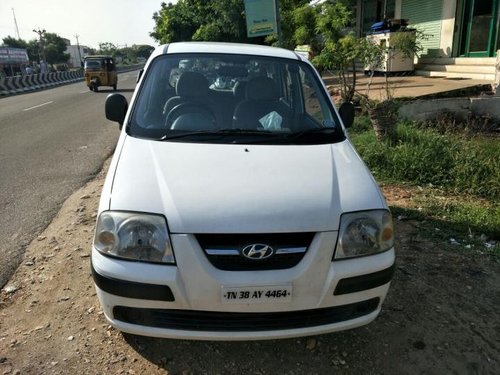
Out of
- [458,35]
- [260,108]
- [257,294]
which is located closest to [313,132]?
[260,108]

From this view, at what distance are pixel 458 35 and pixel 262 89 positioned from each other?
408 inches

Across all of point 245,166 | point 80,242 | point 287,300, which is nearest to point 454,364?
point 287,300

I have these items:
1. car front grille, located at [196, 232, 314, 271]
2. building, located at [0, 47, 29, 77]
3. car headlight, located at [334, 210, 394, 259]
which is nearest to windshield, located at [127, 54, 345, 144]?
car headlight, located at [334, 210, 394, 259]

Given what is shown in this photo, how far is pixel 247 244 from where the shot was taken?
2.14m

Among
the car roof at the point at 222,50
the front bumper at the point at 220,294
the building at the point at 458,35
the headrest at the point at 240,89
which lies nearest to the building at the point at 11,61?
the building at the point at 458,35

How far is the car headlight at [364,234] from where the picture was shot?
2.25 meters

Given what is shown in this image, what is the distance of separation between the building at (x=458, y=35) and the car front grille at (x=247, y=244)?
384 inches

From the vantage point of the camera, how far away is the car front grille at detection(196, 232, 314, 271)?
2133 millimetres

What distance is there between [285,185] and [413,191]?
3330 mm

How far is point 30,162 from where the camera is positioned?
704 cm

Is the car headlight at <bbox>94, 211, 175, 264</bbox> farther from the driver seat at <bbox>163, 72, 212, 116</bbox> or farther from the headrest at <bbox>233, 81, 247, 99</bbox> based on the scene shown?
the headrest at <bbox>233, 81, 247, 99</bbox>

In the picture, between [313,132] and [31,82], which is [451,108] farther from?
[31,82]

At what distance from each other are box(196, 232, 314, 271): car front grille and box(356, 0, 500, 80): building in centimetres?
976

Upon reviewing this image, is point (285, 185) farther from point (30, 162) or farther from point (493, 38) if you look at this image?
point (493, 38)
